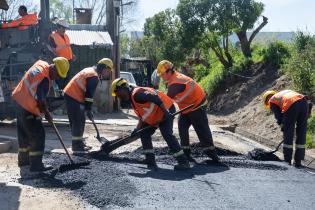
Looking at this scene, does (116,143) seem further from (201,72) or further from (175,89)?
(201,72)

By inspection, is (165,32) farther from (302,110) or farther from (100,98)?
(302,110)

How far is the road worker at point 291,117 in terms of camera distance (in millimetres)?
8477

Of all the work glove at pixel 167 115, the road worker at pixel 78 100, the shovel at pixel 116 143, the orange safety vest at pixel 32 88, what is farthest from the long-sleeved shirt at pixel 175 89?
the orange safety vest at pixel 32 88

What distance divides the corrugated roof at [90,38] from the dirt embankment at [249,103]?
4159 millimetres

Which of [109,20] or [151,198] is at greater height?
[109,20]

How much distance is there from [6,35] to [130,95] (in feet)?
13.8

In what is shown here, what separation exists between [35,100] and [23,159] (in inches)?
42.1

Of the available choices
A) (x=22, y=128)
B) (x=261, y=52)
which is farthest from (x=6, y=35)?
(x=261, y=52)

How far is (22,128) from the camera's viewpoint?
7.35 meters

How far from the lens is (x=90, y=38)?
53.4 feet

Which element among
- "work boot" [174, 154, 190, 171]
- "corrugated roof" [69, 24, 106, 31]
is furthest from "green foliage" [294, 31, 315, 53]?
"work boot" [174, 154, 190, 171]

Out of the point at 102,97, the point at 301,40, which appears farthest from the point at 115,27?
the point at 301,40

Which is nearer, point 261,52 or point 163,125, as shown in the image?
point 163,125

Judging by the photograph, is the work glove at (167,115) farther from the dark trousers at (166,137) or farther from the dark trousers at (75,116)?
the dark trousers at (75,116)
